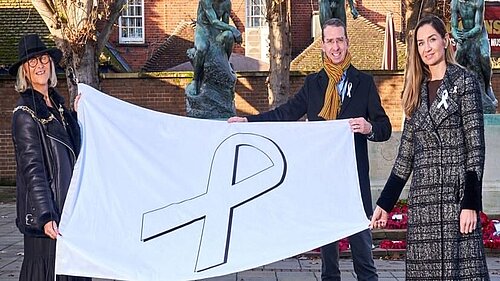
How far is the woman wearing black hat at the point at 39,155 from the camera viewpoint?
4336 millimetres

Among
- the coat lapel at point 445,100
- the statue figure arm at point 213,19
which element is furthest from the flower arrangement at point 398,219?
the coat lapel at point 445,100

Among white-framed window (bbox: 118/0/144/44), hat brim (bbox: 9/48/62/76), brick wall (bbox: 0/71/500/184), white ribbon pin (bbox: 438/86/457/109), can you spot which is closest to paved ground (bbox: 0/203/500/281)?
hat brim (bbox: 9/48/62/76)

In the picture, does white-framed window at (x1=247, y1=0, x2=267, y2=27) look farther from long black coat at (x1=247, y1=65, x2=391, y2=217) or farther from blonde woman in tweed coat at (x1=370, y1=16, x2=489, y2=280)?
blonde woman in tweed coat at (x1=370, y1=16, x2=489, y2=280)

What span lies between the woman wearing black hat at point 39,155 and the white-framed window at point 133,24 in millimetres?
27455

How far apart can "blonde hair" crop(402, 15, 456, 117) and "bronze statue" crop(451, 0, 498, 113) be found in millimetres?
6760

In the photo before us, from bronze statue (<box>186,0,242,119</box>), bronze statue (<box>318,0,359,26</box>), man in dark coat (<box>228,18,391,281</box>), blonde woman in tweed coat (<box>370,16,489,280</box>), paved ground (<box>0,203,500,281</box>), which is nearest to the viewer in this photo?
blonde woman in tweed coat (<box>370,16,489,280</box>)

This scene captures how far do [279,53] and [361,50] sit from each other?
34.4 ft

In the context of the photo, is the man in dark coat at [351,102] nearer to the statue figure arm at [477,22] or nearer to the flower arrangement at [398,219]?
the flower arrangement at [398,219]

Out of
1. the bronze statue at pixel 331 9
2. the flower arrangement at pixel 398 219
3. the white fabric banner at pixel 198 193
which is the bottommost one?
the flower arrangement at pixel 398 219

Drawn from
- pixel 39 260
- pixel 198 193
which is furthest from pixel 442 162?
pixel 39 260

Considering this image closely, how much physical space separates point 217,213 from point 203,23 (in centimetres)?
528

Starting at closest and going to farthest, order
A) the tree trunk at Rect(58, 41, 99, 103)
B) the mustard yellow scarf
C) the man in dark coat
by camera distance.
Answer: the man in dark coat, the mustard yellow scarf, the tree trunk at Rect(58, 41, 99, 103)

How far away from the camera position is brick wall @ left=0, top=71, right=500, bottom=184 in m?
19.9

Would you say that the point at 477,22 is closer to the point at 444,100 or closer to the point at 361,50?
the point at 444,100
